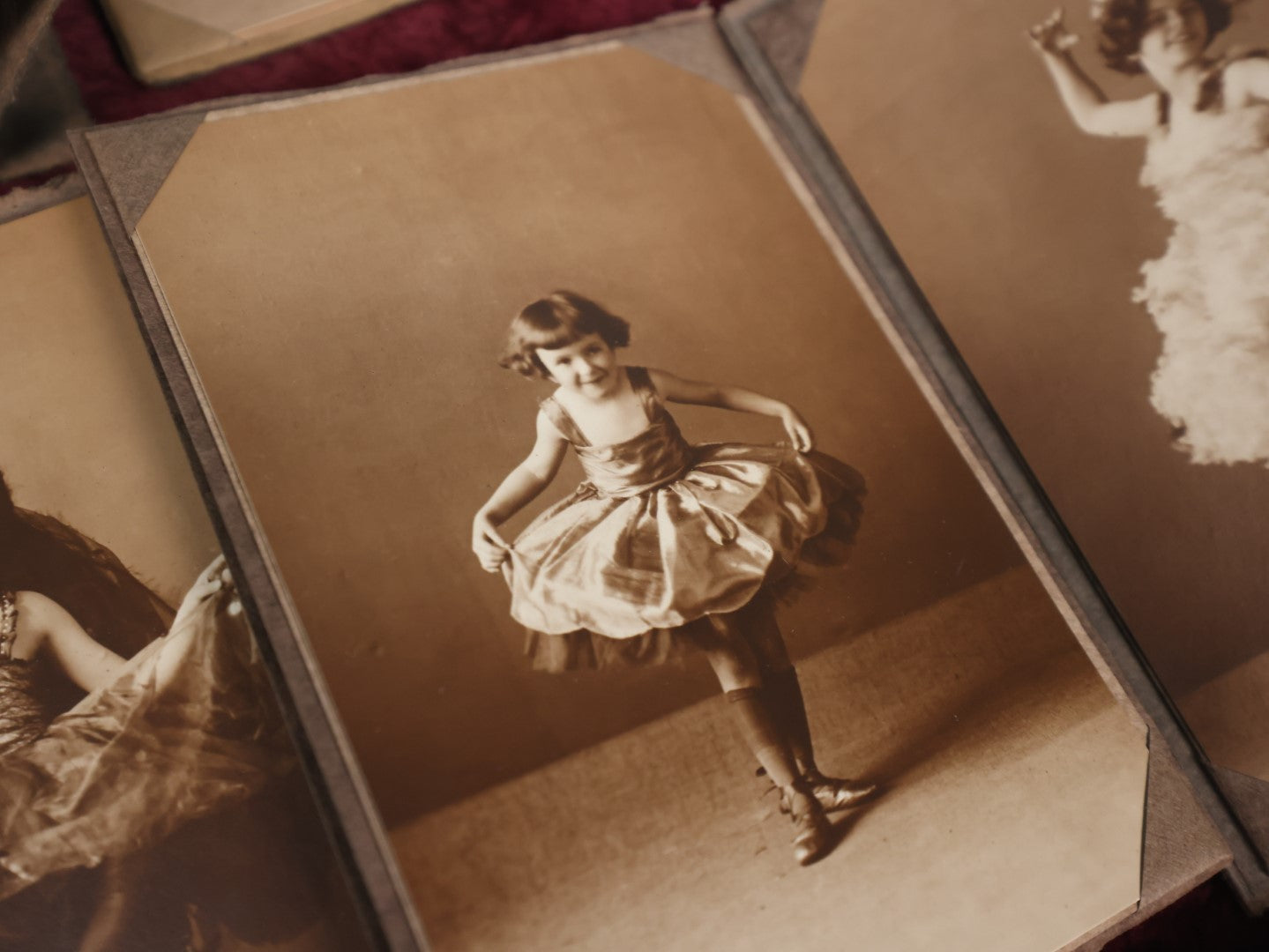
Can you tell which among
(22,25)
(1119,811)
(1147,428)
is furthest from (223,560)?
(1147,428)

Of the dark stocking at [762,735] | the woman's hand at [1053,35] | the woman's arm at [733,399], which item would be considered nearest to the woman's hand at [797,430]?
the woman's arm at [733,399]

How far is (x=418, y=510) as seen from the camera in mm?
1970

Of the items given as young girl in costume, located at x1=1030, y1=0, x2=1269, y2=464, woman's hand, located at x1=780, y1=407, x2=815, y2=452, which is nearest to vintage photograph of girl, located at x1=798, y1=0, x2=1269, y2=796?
young girl in costume, located at x1=1030, y1=0, x2=1269, y2=464

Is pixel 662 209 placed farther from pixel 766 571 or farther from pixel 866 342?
pixel 766 571

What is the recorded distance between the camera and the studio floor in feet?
5.76

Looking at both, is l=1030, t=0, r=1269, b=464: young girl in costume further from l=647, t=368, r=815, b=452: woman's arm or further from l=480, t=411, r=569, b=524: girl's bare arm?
l=480, t=411, r=569, b=524: girl's bare arm

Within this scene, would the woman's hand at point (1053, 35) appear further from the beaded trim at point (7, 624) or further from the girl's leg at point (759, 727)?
the beaded trim at point (7, 624)

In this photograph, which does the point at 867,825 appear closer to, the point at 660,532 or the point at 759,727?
the point at 759,727

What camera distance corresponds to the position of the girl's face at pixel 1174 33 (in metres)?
2.38

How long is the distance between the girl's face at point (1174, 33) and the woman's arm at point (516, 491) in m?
1.83

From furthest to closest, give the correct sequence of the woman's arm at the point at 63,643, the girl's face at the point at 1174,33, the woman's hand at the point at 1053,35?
1. the woman's hand at the point at 1053,35
2. the girl's face at the point at 1174,33
3. the woman's arm at the point at 63,643

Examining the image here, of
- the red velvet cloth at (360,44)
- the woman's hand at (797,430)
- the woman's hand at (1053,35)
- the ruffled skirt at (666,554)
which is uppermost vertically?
the red velvet cloth at (360,44)

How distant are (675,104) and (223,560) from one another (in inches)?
64.6

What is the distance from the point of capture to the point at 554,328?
86.7 inches
